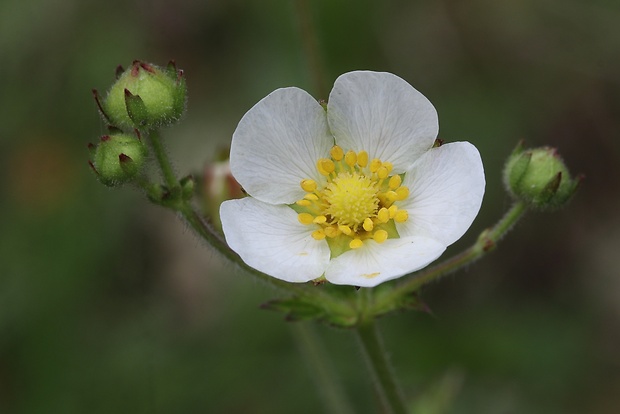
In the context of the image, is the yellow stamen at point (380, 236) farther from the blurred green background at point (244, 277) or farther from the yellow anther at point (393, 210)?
the blurred green background at point (244, 277)

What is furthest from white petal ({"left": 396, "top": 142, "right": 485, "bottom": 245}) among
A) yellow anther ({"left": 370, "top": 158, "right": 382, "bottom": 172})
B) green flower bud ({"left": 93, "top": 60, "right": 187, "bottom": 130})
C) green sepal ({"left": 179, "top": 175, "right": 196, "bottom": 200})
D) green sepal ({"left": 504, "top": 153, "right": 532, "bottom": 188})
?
green flower bud ({"left": 93, "top": 60, "right": 187, "bottom": 130})

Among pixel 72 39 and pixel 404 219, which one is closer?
pixel 404 219

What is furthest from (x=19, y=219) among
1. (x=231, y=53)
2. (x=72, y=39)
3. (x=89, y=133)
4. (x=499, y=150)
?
(x=499, y=150)

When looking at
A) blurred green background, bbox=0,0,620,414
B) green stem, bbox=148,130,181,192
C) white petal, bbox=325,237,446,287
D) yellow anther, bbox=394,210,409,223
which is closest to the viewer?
white petal, bbox=325,237,446,287

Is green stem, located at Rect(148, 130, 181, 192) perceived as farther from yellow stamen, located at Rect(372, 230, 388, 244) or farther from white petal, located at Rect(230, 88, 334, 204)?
yellow stamen, located at Rect(372, 230, 388, 244)

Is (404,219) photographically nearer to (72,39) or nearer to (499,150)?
(499,150)

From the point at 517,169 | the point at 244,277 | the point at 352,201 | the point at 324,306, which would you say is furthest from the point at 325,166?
the point at 244,277
